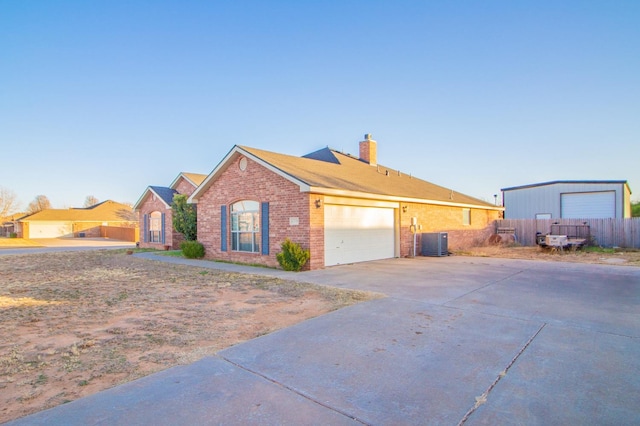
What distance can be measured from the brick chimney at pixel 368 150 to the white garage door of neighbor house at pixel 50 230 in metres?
44.6

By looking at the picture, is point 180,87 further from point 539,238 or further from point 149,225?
point 539,238

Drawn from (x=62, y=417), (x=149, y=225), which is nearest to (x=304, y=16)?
(x=62, y=417)

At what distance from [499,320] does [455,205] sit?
14855 mm

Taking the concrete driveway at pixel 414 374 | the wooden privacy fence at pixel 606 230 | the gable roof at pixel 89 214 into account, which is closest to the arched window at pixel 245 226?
the concrete driveway at pixel 414 374

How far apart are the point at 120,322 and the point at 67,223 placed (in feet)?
168

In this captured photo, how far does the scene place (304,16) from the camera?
13180 millimetres

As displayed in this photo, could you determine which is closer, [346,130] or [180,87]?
[180,87]

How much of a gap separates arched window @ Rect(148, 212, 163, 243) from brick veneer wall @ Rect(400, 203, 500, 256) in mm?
16049

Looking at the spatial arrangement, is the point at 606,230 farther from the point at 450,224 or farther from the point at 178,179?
the point at 178,179

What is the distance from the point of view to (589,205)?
79.6 ft

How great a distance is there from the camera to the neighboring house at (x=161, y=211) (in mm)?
21797

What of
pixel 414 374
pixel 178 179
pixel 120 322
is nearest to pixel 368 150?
pixel 178 179

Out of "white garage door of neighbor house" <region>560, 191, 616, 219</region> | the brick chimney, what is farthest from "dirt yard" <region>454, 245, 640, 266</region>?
the brick chimney

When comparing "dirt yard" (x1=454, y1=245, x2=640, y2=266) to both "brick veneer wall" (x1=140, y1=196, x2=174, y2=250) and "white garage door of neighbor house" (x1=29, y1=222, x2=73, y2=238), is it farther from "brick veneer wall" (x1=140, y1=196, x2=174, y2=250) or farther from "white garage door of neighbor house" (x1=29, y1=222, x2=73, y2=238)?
"white garage door of neighbor house" (x1=29, y1=222, x2=73, y2=238)
